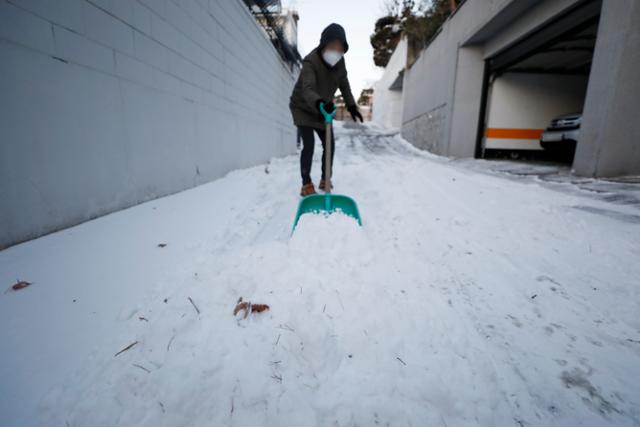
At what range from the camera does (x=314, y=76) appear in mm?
2420

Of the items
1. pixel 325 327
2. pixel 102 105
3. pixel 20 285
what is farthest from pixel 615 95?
pixel 20 285

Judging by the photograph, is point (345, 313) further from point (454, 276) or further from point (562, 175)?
point (562, 175)

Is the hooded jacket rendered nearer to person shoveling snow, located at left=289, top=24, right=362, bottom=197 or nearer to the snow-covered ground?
person shoveling snow, located at left=289, top=24, right=362, bottom=197

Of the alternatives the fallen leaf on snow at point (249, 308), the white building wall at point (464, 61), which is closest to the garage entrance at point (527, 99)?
the white building wall at point (464, 61)

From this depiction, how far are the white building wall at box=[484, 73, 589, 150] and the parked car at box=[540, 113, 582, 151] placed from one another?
70.2 inches

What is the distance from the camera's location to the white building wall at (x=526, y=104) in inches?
320

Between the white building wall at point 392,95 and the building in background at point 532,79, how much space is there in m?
7.68

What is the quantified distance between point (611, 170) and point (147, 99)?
5170mm

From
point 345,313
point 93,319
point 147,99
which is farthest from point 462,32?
point 93,319

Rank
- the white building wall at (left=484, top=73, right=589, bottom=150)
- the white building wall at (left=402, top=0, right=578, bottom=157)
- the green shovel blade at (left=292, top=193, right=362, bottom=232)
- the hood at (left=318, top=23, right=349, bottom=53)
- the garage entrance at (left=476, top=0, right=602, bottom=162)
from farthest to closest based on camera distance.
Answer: the white building wall at (left=484, top=73, right=589, bottom=150) → the garage entrance at (left=476, top=0, right=602, bottom=162) → the white building wall at (left=402, top=0, right=578, bottom=157) → the hood at (left=318, top=23, right=349, bottom=53) → the green shovel blade at (left=292, top=193, right=362, bottom=232)

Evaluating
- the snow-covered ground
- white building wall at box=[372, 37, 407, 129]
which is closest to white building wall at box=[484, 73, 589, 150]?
the snow-covered ground

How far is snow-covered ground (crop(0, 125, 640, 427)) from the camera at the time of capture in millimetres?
743

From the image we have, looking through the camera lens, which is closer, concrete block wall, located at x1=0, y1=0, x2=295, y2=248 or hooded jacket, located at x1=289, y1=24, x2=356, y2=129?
concrete block wall, located at x1=0, y1=0, x2=295, y2=248

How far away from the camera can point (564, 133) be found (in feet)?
19.6
